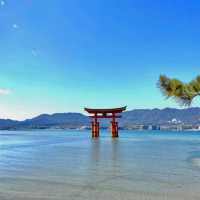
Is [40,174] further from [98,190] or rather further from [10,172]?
[98,190]

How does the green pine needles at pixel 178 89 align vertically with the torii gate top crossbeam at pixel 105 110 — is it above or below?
below

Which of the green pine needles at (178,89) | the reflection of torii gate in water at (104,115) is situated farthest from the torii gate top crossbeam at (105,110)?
the green pine needles at (178,89)

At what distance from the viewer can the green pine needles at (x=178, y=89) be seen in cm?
1082

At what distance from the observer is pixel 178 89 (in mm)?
10922

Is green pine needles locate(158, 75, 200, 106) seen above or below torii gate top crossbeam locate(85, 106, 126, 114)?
below

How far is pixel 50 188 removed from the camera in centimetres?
603

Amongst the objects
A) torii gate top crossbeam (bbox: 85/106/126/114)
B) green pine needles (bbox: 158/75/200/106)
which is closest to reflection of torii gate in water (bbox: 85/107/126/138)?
torii gate top crossbeam (bbox: 85/106/126/114)

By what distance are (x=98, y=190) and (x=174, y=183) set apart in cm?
184

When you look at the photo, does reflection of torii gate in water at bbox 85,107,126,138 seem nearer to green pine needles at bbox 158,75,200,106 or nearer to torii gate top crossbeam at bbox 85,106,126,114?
torii gate top crossbeam at bbox 85,106,126,114

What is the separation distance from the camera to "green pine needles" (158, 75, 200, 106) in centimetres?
1082

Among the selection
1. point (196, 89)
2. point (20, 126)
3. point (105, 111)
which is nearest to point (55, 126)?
point (20, 126)

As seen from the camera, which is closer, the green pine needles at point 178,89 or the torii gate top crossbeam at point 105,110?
the green pine needles at point 178,89

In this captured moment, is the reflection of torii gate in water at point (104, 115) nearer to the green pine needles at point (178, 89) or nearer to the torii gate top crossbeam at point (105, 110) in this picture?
the torii gate top crossbeam at point (105, 110)

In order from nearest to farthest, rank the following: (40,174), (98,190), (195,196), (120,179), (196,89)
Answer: (195,196) < (98,190) < (120,179) < (40,174) < (196,89)
